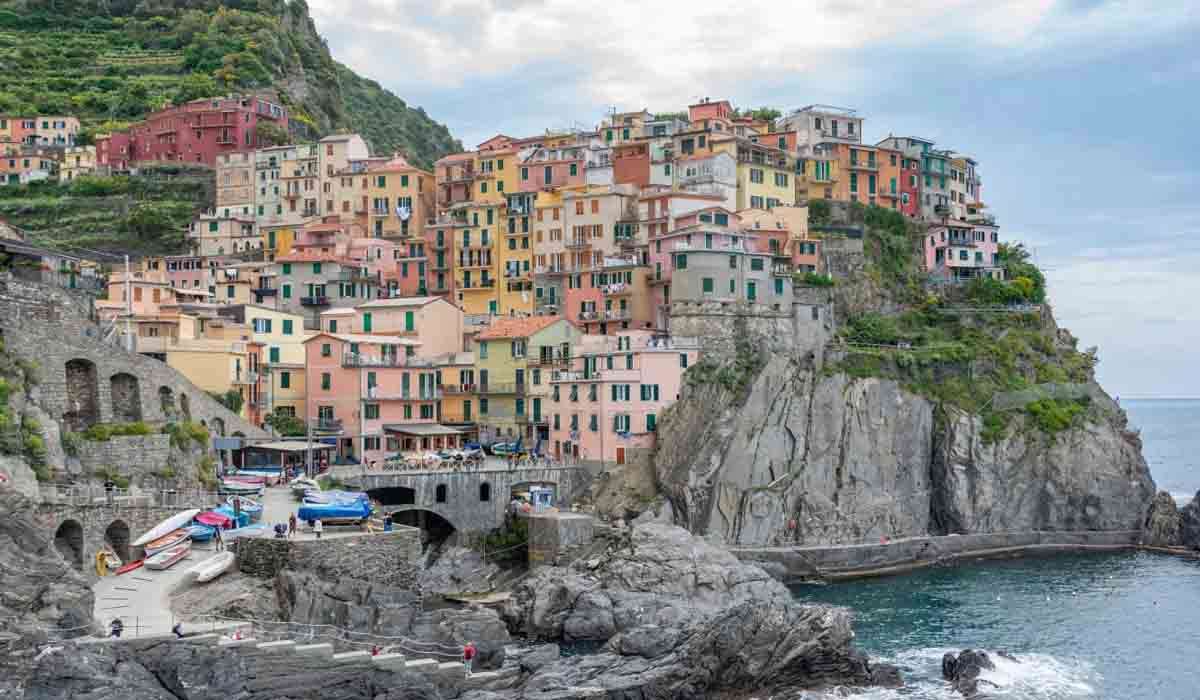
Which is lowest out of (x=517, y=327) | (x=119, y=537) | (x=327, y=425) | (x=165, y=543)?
(x=165, y=543)

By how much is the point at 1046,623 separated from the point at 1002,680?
10.6 metres

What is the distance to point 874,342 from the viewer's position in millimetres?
80562

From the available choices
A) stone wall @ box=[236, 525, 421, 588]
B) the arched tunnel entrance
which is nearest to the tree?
the arched tunnel entrance

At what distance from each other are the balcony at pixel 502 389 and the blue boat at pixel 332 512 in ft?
80.2

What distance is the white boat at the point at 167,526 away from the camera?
46.1 m

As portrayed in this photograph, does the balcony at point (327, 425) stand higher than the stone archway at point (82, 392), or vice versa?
the stone archway at point (82, 392)

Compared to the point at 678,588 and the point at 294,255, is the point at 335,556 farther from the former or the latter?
the point at 294,255

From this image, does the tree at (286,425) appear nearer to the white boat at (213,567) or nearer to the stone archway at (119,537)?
the stone archway at (119,537)

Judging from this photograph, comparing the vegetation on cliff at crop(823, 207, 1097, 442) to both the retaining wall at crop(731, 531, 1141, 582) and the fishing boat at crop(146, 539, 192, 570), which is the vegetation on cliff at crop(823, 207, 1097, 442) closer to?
the retaining wall at crop(731, 531, 1141, 582)

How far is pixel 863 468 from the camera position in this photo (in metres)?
73.3

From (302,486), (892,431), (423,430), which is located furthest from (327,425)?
(892,431)

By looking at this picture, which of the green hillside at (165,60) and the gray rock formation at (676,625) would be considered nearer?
the gray rock formation at (676,625)

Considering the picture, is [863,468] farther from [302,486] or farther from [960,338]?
[302,486]

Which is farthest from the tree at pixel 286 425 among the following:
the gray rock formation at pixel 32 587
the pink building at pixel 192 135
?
the pink building at pixel 192 135
